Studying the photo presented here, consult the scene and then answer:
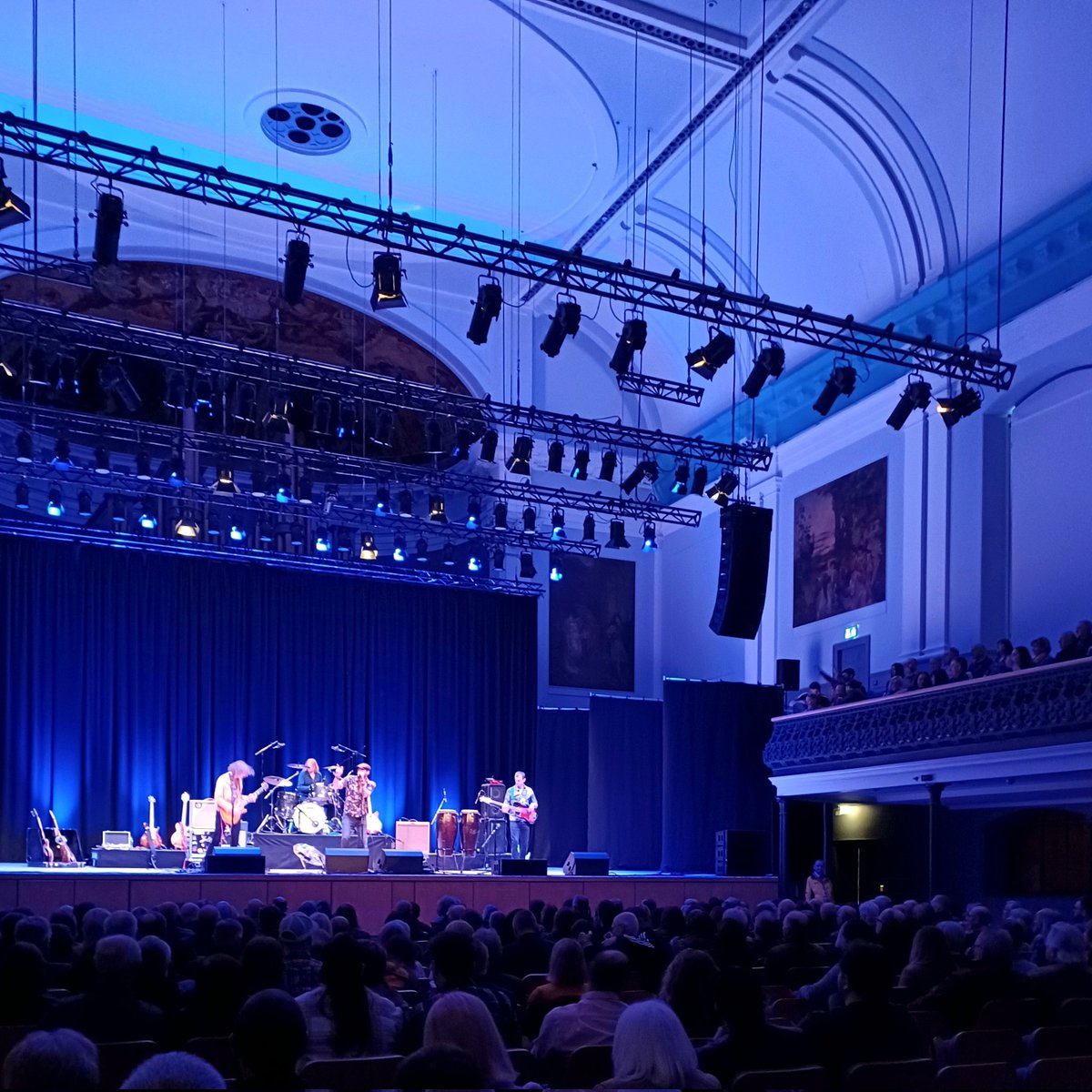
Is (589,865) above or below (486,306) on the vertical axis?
below

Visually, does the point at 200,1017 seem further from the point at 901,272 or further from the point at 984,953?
the point at 901,272

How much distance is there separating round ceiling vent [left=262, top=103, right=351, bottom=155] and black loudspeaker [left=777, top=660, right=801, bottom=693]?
389 inches

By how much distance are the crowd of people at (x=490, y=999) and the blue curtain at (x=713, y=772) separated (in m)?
11.2

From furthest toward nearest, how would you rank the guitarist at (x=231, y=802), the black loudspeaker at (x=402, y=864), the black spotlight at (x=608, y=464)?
the guitarist at (x=231, y=802) → the black spotlight at (x=608, y=464) → the black loudspeaker at (x=402, y=864)

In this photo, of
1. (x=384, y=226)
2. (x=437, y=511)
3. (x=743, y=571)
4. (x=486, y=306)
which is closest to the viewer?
(x=384, y=226)

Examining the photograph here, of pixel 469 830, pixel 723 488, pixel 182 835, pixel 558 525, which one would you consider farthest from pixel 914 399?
pixel 182 835

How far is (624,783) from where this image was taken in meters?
21.5

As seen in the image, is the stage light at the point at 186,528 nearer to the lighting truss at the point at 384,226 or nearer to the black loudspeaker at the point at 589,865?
the lighting truss at the point at 384,226

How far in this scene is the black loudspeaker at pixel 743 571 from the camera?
1510cm

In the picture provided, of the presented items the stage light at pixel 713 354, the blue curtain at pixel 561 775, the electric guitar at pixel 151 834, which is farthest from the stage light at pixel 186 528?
the stage light at pixel 713 354

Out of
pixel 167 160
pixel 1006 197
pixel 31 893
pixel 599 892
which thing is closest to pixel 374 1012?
pixel 167 160

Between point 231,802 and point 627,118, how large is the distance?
1068cm

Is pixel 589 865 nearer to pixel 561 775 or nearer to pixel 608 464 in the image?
pixel 608 464

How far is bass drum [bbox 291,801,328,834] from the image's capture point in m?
18.0
